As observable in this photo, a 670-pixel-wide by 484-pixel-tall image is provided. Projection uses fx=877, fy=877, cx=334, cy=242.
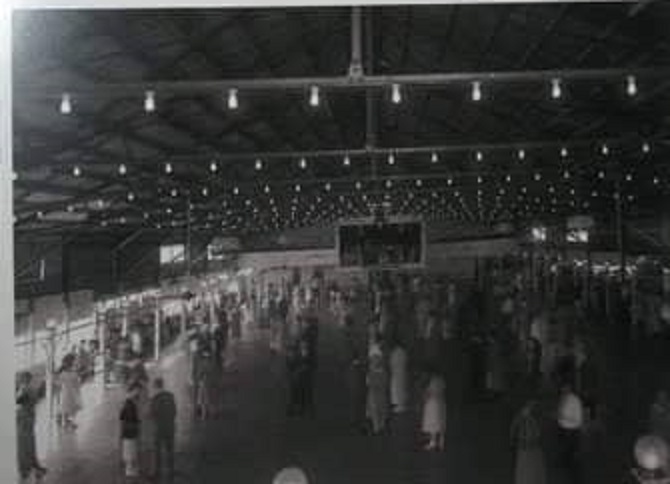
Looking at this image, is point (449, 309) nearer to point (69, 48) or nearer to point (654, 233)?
point (654, 233)

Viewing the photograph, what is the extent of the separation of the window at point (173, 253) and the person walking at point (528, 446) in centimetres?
242

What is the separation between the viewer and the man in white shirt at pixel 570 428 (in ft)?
18.6

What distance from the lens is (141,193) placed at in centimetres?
577

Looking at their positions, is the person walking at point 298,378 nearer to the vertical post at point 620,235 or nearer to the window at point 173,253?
the window at point 173,253

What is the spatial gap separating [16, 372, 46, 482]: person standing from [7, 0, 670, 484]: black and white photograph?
237 millimetres

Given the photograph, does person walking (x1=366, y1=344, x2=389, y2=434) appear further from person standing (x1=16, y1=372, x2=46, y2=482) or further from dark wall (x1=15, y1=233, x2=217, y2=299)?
person standing (x1=16, y1=372, x2=46, y2=482)

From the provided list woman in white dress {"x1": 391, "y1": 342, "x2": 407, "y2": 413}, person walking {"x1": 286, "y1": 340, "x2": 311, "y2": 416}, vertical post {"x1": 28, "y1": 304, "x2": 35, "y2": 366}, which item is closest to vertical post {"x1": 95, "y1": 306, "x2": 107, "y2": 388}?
vertical post {"x1": 28, "y1": 304, "x2": 35, "y2": 366}

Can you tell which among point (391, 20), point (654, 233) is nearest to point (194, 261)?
point (391, 20)

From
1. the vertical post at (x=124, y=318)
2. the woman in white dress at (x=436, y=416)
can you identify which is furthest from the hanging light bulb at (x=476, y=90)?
the vertical post at (x=124, y=318)

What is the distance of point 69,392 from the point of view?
5398 millimetres

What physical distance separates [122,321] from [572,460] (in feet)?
9.96

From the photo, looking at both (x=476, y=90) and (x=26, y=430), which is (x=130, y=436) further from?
(x=476, y=90)

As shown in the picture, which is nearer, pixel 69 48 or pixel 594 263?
pixel 69 48

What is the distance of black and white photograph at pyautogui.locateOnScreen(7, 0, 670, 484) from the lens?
5.53 m
